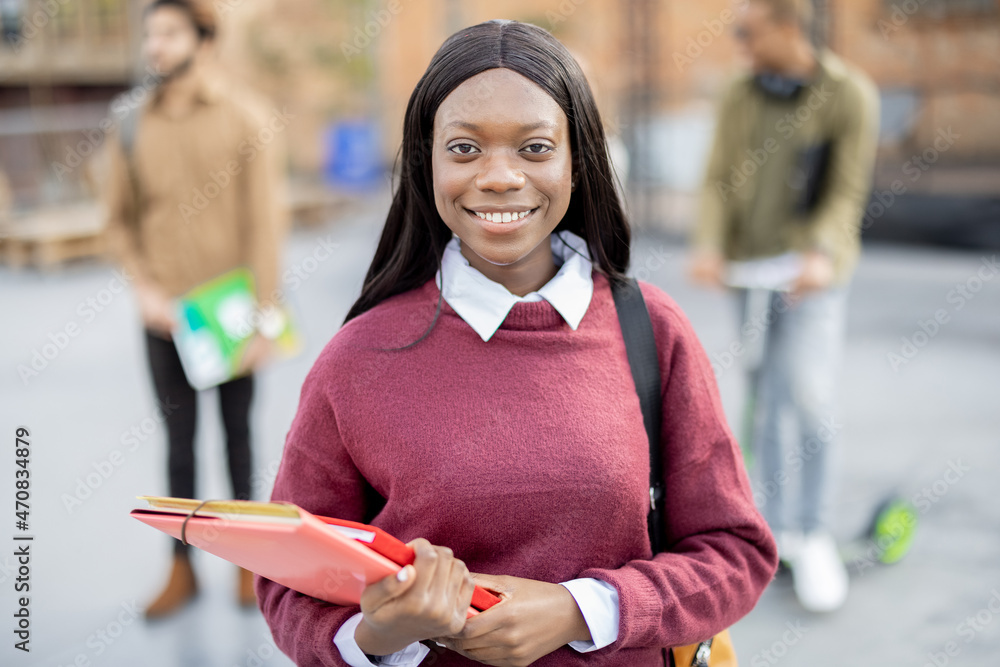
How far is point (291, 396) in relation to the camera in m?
5.54

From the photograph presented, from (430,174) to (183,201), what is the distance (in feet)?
6.36

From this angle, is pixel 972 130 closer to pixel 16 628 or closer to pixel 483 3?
pixel 483 3

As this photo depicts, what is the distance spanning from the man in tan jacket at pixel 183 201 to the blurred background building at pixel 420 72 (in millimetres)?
5276

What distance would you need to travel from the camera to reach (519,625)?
1.25m

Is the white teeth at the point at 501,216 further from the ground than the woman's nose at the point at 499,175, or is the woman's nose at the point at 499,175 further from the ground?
the woman's nose at the point at 499,175

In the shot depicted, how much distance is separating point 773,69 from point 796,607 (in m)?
1.86

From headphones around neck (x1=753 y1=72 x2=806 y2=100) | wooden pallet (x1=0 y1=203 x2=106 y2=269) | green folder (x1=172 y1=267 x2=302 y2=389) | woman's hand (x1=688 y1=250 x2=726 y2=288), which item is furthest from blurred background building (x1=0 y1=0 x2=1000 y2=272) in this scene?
green folder (x1=172 y1=267 x2=302 y2=389)

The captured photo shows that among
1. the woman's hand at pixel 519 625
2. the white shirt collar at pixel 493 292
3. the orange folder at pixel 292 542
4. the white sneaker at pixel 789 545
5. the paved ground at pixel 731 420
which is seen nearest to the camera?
the orange folder at pixel 292 542

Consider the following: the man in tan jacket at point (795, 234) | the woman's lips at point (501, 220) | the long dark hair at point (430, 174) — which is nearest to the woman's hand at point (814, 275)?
the man in tan jacket at point (795, 234)

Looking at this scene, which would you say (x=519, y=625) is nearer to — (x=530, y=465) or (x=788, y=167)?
(x=530, y=465)

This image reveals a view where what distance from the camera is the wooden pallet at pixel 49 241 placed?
8.81 metres

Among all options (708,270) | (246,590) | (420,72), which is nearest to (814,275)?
(708,270)

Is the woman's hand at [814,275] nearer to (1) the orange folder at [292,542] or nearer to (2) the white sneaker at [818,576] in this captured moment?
(2) the white sneaker at [818,576]

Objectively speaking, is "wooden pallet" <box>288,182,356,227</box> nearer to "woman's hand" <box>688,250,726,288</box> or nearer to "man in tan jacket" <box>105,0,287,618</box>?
"man in tan jacket" <box>105,0,287,618</box>
